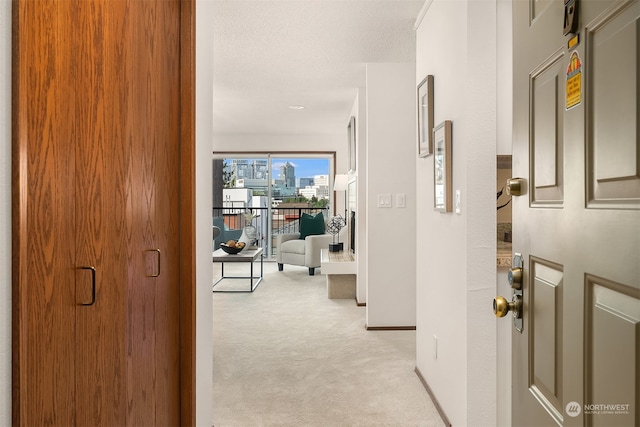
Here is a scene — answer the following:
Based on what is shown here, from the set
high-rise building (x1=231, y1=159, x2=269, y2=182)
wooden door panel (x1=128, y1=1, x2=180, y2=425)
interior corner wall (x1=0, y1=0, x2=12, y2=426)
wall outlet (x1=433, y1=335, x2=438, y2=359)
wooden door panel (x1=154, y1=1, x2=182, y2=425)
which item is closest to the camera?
interior corner wall (x1=0, y1=0, x2=12, y2=426)

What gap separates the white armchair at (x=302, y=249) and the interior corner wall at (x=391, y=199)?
294 centimetres

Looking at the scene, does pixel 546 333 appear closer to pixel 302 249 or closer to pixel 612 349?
pixel 612 349

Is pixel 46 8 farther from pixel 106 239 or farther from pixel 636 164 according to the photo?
pixel 636 164

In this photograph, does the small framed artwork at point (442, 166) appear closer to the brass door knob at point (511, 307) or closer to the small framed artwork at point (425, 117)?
the small framed artwork at point (425, 117)

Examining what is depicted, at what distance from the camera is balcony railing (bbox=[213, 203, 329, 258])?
30.2ft

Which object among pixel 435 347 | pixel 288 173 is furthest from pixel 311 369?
pixel 288 173

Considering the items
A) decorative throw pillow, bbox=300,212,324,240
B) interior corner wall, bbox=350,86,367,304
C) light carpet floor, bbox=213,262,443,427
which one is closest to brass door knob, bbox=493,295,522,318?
light carpet floor, bbox=213,262,443,427

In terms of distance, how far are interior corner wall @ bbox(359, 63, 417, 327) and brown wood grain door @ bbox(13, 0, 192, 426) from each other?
2.76 metres

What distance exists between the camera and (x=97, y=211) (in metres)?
1.26

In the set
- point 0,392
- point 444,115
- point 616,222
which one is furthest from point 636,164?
point 444,115

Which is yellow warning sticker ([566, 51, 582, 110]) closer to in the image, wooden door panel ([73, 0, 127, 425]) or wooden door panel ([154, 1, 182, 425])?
wooden door panel ([73, 0, 127, 425])

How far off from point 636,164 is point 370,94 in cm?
387

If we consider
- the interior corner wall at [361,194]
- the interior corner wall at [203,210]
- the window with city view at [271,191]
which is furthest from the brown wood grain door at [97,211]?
the window with city view at [271,191]

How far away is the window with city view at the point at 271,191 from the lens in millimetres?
9188
